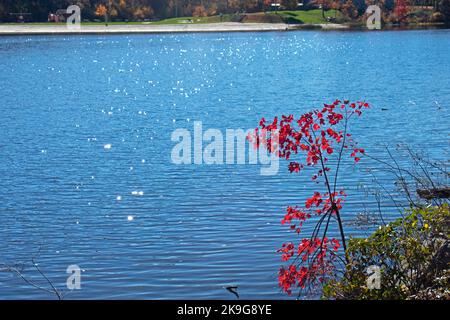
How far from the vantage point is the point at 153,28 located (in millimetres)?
169500

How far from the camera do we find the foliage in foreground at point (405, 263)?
11.6 meters

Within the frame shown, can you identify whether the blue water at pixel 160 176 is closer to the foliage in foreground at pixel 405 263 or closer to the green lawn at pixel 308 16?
the foliage in foreground at pixel 405 263

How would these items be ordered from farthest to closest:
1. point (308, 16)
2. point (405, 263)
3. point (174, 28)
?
point (308, 16) → point (174, 28) → point (405, 263)

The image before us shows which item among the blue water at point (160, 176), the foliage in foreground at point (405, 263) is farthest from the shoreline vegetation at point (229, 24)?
the foliage in foreground at point (405, 263)

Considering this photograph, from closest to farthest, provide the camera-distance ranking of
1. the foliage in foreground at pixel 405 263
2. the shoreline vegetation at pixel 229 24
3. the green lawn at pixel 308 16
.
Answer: the foliage in foreground at pixel 405 263
the shoreline vegetation at pixel 229 24
the green lawn at pixel 308 16

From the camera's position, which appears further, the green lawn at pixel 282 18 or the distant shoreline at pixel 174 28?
the green lawn at pixel 282 18

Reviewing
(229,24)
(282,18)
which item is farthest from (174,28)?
(282,18)

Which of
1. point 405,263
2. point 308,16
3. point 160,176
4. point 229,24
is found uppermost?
point 405,263

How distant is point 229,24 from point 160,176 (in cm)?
14939

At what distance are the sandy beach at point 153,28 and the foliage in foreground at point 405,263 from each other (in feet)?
482

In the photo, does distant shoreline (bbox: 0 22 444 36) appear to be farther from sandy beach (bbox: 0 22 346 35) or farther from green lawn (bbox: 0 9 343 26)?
green lawn (bbox: 0 9 343 26)

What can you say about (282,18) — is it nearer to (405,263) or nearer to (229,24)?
(229,24)

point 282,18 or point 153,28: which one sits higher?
point 282,18

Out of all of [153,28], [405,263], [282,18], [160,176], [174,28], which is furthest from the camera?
[282,18]
